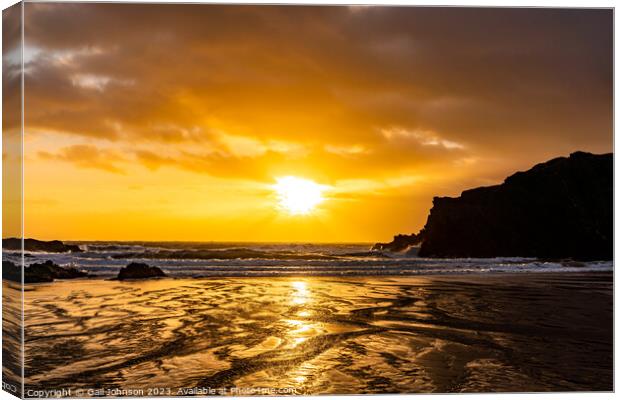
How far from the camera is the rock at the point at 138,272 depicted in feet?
39.7

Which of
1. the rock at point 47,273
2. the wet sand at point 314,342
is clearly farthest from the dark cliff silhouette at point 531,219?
the rock at point 47,273

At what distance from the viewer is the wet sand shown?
514 centimetres

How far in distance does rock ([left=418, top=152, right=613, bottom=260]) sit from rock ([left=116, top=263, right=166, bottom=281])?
645cm

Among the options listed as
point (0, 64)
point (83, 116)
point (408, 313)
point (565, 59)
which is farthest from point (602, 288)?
point (0, 64)

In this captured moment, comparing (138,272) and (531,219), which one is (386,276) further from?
(138,272)

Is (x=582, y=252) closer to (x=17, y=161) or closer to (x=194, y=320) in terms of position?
(x=194, y=320)

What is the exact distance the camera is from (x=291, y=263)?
1541 centimetres

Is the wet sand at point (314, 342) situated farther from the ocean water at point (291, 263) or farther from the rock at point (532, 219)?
the ocean water at point (291, 263)

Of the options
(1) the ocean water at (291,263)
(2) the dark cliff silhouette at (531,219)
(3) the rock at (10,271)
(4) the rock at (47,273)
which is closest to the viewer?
(3) the rock at (10,271)

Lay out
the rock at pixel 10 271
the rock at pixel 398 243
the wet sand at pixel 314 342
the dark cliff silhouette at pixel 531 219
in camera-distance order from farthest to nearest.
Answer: the dark cliff silhouette at pixel 531 219 < the rock at pixel 398 243 < the rock at pixel 10 271 < the wet sand at pixel 314 342

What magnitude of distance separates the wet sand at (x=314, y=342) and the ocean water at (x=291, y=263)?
3.37 m

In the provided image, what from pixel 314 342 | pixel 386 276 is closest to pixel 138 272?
pixel 386 276

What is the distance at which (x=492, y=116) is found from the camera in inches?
292

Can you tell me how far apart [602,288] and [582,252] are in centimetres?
307
